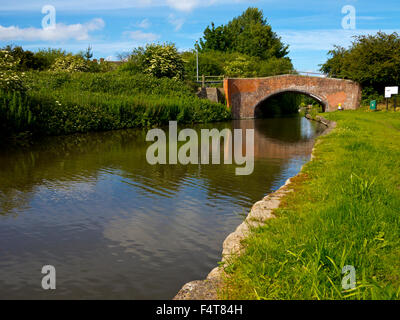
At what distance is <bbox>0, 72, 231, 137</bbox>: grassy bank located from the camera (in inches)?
685

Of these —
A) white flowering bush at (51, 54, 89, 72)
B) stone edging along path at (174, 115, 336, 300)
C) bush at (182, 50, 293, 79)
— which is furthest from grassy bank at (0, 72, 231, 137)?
bush at (182, 50, 293, 79)

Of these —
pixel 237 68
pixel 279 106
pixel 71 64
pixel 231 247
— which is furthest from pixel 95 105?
pixel 279 106

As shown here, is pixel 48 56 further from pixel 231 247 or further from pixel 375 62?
pixel 231 247

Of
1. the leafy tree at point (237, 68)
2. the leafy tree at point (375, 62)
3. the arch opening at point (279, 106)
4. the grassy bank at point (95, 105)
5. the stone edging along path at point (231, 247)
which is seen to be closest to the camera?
the stone edging along path at point (231, 247)

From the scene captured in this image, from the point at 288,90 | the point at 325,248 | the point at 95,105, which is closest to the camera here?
the point at 325,248

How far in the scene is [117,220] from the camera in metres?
6.30

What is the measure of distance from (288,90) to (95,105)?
67.3 ft

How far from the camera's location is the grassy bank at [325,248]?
3021 millimetres

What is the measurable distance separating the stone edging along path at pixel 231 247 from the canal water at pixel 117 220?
0.48m

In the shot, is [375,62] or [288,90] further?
[288,90]

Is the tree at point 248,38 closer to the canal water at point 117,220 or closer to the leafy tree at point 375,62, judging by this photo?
the leafy tree at point 375,62

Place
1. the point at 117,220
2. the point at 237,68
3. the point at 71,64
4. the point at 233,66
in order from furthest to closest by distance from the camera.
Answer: the point at 233,66, the point at 237,68, the point at 71,64, the point at 117,220

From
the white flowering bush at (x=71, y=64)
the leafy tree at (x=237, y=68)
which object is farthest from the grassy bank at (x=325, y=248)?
the leafy tree at (x=237, y=68)
